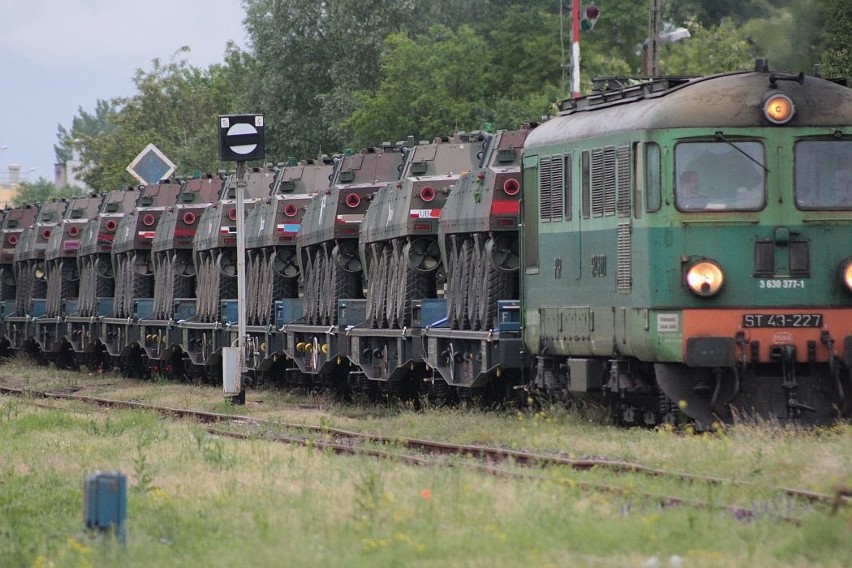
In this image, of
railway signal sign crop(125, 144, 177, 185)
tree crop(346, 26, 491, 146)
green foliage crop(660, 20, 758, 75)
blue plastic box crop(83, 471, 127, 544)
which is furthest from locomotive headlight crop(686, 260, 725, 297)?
tree crop(346, 26, 491, 146)

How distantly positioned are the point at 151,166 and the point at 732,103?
23.0 meters

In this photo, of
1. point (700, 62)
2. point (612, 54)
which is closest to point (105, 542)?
point (700, 62)

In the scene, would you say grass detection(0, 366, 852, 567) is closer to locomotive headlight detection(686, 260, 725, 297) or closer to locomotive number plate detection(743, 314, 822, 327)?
locomotive number plate detection(743, 314, 822, 327)

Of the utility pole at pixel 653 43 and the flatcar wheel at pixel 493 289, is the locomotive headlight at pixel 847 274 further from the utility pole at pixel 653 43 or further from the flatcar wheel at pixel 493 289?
the utility pole at pixel 653 43

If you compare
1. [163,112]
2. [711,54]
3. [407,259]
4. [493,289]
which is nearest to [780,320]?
[493,289]

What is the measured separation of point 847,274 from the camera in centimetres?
1630

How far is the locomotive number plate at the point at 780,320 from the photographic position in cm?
1614

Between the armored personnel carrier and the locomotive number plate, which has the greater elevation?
the armored personnel carrier

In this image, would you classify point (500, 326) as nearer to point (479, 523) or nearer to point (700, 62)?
point (479, 523)

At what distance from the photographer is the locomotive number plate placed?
53.0 ft

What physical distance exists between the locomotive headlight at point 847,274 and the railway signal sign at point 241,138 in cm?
953

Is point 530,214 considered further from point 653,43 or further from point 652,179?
point 653,43

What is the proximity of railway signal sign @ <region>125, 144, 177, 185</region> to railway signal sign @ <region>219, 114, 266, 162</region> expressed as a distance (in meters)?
13.1

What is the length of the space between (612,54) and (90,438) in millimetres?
45359
